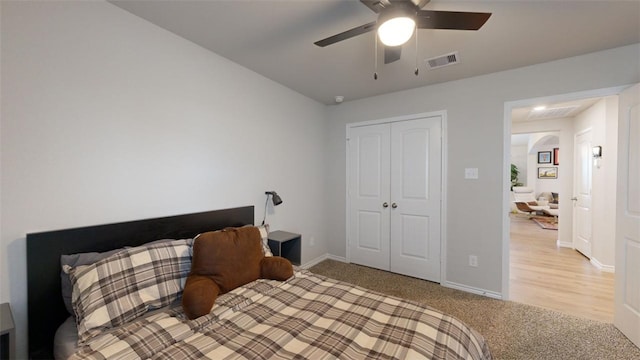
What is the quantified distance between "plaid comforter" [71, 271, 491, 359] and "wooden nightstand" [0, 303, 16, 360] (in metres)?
0.29

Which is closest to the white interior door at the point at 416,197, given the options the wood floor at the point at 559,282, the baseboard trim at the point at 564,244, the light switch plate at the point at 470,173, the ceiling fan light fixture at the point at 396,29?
Result: the light switch plate at the point at 470,173

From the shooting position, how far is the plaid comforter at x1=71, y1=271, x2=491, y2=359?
1.09 metres

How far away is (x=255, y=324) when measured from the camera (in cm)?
133

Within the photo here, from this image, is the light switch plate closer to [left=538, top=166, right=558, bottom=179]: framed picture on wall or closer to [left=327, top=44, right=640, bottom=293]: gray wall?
[left=327, top=44, right=640, bottom=293]: gray wall

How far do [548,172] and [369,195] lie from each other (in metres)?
8.41

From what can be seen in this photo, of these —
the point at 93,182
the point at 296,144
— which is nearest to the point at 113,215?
the point at 93,182

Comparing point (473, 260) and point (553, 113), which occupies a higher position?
point (553, 113)

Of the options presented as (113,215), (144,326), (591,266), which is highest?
(113,215)

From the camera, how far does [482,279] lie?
2.78 m

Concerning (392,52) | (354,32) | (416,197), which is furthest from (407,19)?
(416,197)

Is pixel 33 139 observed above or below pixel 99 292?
above

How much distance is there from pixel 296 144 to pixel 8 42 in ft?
8.01

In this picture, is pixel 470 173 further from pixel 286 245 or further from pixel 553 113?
pixel 553 113

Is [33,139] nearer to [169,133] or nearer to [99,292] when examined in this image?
[169,133]
